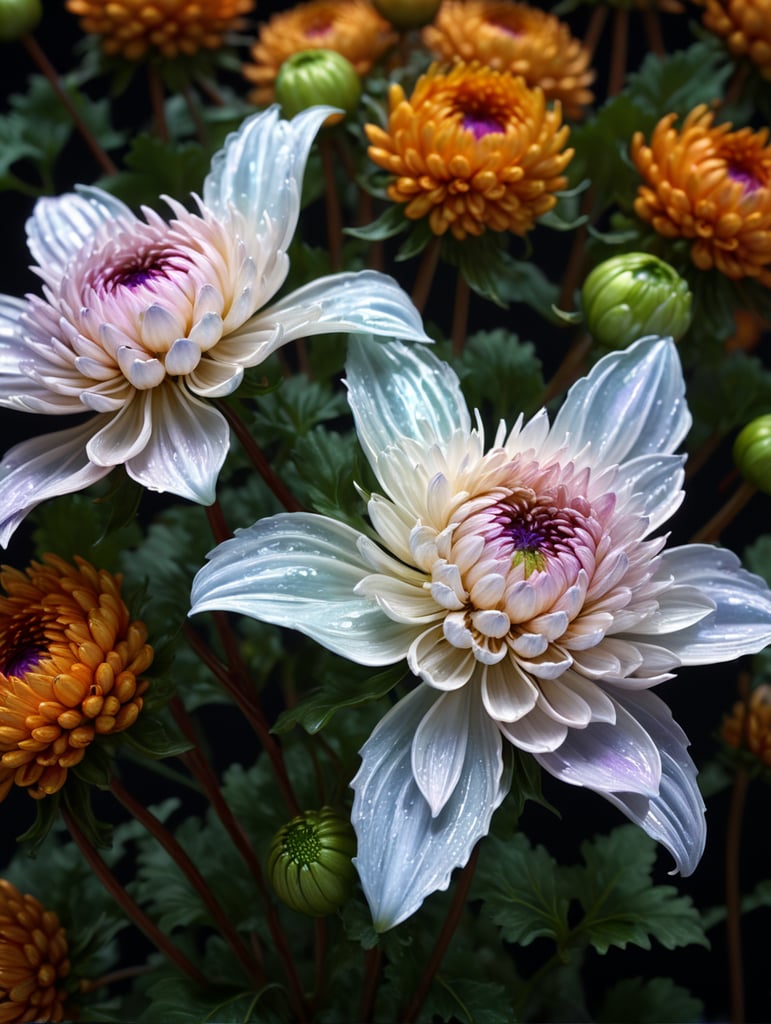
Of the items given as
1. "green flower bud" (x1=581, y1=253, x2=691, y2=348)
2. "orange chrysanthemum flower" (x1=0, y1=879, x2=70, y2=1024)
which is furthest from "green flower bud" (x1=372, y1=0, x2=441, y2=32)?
"orange chrysanthemum flower" (x1=0, y1=879, x2=70, y2=1024)

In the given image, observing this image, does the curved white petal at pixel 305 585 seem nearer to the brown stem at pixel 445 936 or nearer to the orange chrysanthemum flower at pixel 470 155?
the brown stem at pixel 445 936

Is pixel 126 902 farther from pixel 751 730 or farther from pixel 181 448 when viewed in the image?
pixel 751 730

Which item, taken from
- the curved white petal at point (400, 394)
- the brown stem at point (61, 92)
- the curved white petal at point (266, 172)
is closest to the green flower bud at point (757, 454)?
the curved white petal at point (400, 394)

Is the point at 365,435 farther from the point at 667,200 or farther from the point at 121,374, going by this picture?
the point at 667,200

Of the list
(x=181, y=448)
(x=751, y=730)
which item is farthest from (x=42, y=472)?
(x=751, y=730)

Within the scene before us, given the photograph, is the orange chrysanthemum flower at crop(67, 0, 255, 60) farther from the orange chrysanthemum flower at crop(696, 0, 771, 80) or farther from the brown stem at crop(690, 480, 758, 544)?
the brown stem at crop(690, 480, 758, 544)

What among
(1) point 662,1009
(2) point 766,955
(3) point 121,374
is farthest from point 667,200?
(2) point 766,955
